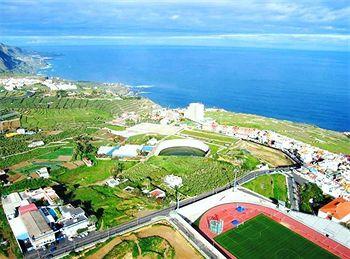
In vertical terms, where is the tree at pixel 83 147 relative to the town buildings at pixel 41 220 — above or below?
below

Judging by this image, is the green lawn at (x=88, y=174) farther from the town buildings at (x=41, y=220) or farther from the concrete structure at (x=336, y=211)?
the concrete structure at (x=336, y=211)

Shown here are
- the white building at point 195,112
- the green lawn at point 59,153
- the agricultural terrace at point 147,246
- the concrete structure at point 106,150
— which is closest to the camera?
the agricultural terrace at point 147,246

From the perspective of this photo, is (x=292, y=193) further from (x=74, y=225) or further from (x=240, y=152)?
(x=74, y=225)

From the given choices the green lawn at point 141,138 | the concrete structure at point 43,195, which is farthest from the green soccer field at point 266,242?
the green lawn at point 141,138

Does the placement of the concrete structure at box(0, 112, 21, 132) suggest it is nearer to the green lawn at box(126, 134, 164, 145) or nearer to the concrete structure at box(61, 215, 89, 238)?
the green lawn at box(126, 134, 164, 145)

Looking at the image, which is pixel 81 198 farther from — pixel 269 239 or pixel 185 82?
pixel 185 82

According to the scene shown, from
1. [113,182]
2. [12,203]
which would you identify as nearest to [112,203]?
[113,182]
